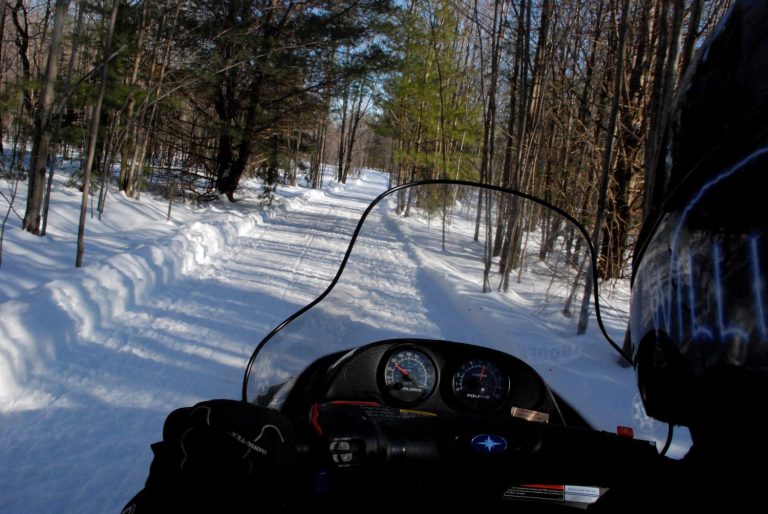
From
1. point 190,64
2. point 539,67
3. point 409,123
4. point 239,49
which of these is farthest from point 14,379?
point 409,123

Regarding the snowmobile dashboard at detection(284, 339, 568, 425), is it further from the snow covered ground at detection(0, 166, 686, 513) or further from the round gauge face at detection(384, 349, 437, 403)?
the snow covered ground at detection(0, 166, 686, 513)

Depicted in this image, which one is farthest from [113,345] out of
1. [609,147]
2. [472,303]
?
[609,147]

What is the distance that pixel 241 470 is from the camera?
3.85 ft

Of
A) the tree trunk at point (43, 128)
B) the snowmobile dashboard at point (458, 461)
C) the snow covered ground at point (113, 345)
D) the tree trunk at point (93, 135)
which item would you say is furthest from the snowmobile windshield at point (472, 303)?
the tree trunk at point (43, 128)

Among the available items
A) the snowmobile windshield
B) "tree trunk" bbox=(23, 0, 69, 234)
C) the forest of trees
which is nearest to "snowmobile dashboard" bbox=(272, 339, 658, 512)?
the snowmobile windshield

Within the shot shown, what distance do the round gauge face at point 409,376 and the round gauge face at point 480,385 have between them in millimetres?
116

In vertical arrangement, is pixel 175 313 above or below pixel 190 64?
below

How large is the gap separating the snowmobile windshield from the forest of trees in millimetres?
545

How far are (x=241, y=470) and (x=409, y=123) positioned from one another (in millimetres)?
23509

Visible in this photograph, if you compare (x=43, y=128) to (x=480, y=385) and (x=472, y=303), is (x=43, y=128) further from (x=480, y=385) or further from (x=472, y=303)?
(x=480, y=385)

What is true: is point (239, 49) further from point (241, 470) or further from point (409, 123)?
point (241, 470)

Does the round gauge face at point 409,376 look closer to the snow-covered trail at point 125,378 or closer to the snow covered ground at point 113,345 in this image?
the snow covered ground at point 113,345

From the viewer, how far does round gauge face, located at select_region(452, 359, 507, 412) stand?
2193 millimetres

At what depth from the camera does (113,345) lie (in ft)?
15.1
